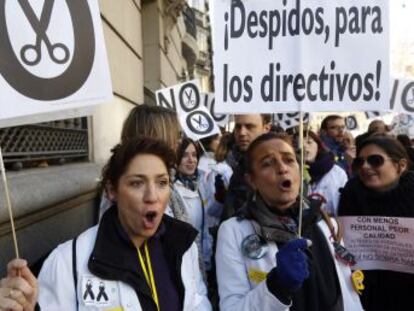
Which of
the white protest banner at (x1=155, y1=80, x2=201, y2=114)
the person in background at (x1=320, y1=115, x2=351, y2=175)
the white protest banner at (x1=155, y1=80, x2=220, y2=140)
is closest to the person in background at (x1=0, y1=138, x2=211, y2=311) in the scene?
the white protest banner at (x1=155, y1=80, x2=220, y2=140)

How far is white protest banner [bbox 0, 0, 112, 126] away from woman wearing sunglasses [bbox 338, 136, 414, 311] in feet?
5.87

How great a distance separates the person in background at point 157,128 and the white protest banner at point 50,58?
807 millimetres

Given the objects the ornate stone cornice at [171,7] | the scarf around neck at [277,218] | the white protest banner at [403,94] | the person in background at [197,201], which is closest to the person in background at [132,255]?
the scarf around neck at [277,218]

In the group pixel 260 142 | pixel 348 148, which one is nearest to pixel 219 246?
pixel 260 142

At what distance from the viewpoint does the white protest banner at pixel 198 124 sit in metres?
5.48

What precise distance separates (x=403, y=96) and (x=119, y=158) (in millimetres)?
4922

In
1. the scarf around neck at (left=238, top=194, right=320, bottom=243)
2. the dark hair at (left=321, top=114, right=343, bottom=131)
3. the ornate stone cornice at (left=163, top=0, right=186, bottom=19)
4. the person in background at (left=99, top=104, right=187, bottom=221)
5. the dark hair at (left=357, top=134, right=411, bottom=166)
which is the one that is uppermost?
the ornate stone cornice at (left=163, top=0, right=186, bottom=19)

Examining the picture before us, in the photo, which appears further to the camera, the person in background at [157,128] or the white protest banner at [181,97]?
the white protest banner at [181,97]

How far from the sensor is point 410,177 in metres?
3.04

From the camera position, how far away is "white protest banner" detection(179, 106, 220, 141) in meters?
5.48

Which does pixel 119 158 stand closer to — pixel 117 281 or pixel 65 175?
pixel 117 281

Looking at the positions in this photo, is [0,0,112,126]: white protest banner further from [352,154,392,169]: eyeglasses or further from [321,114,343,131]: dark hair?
[321,114,343,131]: dark hair

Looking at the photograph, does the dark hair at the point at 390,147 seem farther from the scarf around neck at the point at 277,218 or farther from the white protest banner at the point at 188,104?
the white protest banner at the point at 188,104

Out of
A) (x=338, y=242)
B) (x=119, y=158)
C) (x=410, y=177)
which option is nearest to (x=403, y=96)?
(x=410, y=177)
